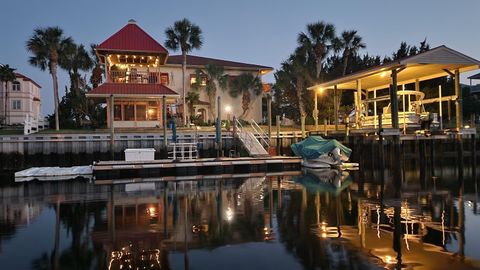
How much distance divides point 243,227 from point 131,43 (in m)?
25.0

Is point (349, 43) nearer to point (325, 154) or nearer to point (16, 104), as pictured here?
point (325, 154)

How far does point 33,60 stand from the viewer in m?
38.9

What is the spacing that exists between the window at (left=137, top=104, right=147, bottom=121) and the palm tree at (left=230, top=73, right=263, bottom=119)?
41.6 feet

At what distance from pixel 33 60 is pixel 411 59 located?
3528 centimetres

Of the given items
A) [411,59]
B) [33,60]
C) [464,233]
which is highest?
[33,60]

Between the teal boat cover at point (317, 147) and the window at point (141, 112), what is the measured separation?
48.4 feet

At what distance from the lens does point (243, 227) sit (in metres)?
10.0

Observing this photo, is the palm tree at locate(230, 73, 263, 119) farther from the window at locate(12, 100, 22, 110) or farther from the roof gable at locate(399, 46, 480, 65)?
the window at locate(12, 100, 22, 110)

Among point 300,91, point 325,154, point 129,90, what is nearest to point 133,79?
point 129,90

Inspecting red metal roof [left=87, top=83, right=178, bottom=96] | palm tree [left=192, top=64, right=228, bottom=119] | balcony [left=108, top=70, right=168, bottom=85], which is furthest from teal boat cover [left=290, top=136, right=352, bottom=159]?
palm tree [left=192, top=64, right=228, bottom=119]

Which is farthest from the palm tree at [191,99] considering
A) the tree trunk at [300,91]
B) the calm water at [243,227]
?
the calm water at [243,227]

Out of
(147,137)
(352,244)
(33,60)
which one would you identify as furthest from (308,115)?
(352,244)

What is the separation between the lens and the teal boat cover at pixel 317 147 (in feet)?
80.3

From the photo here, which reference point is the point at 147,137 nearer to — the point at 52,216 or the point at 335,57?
the point at 52,216
